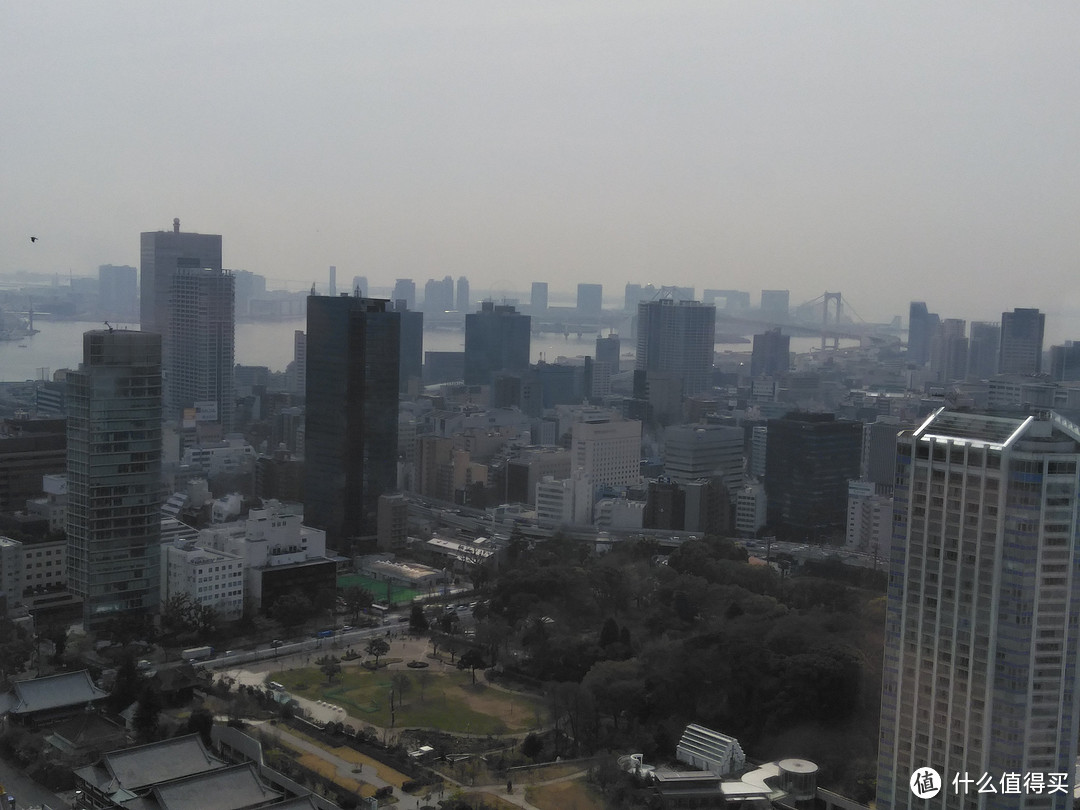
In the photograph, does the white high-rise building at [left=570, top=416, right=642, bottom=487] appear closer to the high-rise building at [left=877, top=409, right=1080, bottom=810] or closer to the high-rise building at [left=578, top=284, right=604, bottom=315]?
the high-rise building at [left=578, top=284, right=604, bottom=315]

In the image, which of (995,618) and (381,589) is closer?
(995,618)

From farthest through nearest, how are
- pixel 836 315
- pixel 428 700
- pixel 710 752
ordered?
pixel 836 315
pixel 428 700
pixel 710 752

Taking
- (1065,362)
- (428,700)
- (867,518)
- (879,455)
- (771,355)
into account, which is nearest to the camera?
(428,700)

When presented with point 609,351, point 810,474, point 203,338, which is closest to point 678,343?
point 609,351

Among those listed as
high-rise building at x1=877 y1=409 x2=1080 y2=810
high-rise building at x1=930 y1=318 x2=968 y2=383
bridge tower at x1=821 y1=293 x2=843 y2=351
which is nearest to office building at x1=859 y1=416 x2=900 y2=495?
high-rise building at x1=930 y1=318 x2=968 y2=383

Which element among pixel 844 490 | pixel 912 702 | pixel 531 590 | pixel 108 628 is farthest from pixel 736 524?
pixel 912 702

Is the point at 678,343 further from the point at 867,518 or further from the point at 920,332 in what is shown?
the point at 867,518

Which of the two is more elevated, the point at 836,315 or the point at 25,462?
the point at 836,315
